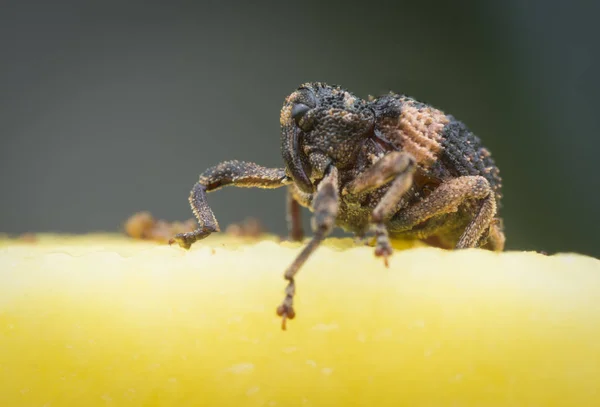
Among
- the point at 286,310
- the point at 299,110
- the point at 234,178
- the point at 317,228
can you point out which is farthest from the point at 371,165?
the point at 286,310

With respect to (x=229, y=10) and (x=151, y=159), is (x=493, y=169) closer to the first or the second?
(x=229, y=10)

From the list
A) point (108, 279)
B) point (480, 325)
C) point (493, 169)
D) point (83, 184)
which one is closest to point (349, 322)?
point (480, 325)

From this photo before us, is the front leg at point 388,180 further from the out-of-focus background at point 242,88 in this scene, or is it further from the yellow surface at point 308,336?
the out-of-focus background at point 242,88

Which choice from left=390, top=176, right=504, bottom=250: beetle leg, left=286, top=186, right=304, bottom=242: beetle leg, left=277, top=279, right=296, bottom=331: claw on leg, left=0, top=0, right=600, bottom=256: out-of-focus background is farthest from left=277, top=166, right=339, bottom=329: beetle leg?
left=0, top=0, right=600, bottom=256: out-of-focus background

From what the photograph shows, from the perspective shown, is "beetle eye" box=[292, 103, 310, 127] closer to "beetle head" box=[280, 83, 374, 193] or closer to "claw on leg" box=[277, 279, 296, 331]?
"beetle head" box=[280, 83, 374, 193]

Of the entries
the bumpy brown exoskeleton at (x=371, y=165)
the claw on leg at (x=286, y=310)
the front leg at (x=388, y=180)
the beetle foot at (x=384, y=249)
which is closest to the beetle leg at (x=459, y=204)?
the bumpy brown exoskeleton at (x=371, y=165)

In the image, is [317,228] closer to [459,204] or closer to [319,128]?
[319,128]
